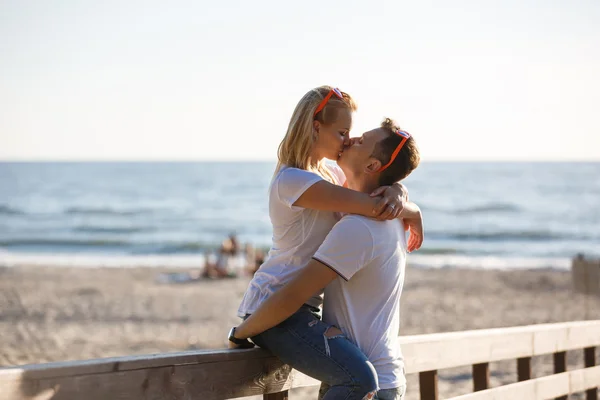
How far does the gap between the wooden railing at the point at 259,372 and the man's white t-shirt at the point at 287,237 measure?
223 mm

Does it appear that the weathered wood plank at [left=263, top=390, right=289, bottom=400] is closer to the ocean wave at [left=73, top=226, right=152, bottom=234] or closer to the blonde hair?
the blonde hair

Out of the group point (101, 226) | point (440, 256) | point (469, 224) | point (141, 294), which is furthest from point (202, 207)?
point (141, 294)

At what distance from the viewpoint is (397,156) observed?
101 inches

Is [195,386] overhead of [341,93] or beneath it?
beneath

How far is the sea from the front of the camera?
26188 mm

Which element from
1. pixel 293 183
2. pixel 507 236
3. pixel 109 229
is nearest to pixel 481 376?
pixel 293 183

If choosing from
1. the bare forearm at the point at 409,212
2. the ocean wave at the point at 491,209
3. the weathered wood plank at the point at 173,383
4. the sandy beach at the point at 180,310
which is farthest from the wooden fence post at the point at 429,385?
the ocean wave at the point at 491,209

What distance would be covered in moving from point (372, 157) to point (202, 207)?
44.2 m

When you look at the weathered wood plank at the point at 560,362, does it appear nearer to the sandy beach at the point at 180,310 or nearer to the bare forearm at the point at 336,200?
the bare forearm at the point at 336,200

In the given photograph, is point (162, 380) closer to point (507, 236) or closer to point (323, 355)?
point (323, 355)

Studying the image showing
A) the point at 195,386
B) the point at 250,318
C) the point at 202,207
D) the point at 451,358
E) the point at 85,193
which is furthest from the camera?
the point at 85,193

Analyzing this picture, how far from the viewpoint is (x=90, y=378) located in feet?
6.45

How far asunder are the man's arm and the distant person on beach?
0.18ft

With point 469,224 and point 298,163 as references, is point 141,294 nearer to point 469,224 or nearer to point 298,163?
point 298,163
